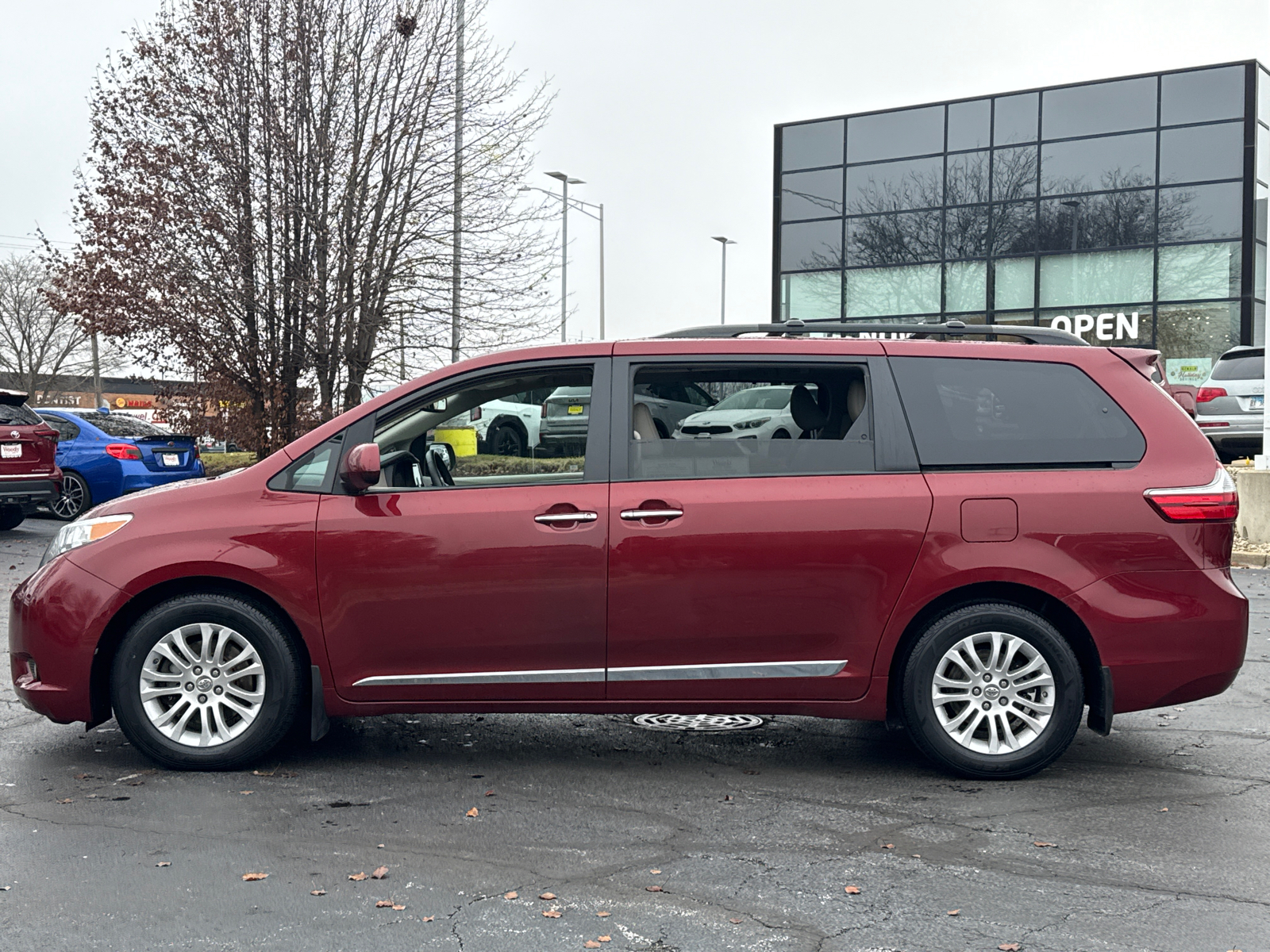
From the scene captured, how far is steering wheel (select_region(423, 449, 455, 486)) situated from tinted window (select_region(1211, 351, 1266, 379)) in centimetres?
1470

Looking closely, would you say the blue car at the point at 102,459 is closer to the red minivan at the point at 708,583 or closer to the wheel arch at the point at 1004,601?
the red minivan at the point at 708,583

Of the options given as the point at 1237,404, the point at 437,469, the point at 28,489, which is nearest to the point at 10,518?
the point at 28,489

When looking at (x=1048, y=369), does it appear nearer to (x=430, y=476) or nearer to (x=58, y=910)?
(x=430, y=476)

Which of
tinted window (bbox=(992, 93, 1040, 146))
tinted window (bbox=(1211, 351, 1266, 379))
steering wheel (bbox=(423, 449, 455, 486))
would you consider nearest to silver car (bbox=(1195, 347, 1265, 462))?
tinted window (bbox=(1211, 351, 1266, 379))

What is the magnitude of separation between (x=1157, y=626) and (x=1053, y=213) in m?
28.7

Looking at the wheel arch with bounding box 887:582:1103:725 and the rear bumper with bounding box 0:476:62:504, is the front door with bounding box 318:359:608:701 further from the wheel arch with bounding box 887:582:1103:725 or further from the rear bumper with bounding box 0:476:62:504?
the rear bumper with bounding box 0:476:62:504

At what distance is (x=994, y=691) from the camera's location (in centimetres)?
533

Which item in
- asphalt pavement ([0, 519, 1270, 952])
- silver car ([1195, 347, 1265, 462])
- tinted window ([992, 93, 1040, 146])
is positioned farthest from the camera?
tinted window ([992, 93, 1040, 146])

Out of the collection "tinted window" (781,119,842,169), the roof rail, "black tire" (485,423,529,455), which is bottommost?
"black tire" (485,423,529,455)

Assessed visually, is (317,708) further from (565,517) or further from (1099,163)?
(1099,163)

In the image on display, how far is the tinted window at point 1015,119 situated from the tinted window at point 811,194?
4.15 m

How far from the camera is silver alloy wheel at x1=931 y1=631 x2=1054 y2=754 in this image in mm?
5309

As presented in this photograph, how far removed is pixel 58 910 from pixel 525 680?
1933mm

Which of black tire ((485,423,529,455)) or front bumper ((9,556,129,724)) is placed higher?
black tire ((485,423,529,455))
